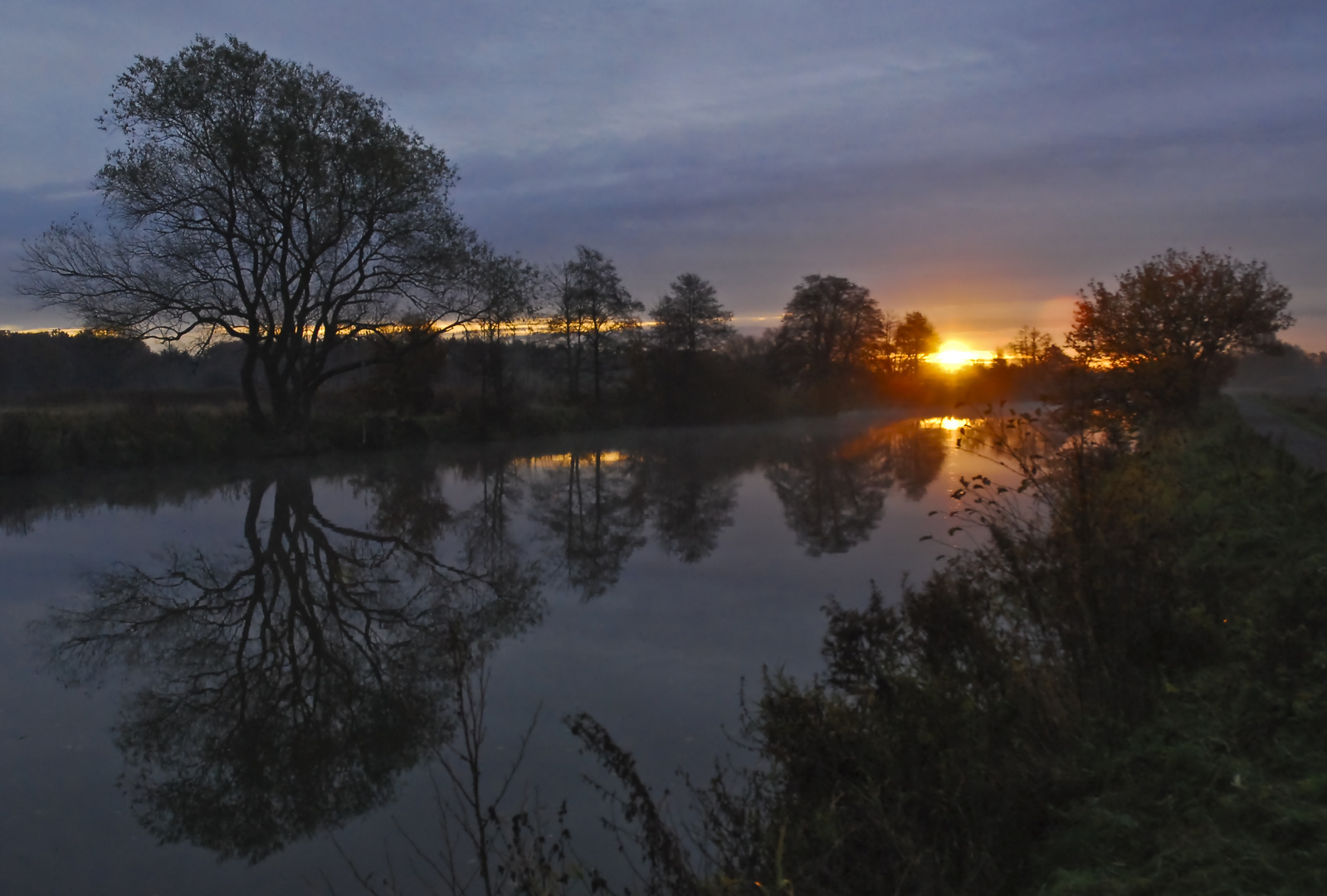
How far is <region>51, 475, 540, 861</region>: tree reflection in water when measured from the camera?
5.35 meters

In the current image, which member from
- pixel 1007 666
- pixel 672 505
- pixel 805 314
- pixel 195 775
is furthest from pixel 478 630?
pixel 805 314

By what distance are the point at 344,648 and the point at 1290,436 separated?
73.3 ft

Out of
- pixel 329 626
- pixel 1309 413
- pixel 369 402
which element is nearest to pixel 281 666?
pixel 329 626

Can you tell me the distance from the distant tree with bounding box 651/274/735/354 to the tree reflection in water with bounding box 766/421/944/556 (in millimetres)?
10632

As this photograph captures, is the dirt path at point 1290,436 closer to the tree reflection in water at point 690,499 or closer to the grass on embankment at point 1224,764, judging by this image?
the grass on embankment at point 1224,764

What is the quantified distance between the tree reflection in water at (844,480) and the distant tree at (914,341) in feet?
87.2

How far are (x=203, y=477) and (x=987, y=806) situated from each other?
21.4 meters

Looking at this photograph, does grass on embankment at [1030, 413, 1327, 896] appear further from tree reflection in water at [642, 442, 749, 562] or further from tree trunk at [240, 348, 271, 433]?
tree trunk at [240, 348, 271, 433]

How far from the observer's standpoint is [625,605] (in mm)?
9984

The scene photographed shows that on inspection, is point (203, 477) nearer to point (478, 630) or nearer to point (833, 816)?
point (478, 630)

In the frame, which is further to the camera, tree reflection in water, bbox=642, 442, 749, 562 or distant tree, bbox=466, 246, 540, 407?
distant tree, bbox=466, 246, 540, 407

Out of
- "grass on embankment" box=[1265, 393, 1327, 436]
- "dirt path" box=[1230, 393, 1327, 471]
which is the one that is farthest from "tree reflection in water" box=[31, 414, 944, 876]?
"grass on embankment" box=[1265, 393, 1327, 436]

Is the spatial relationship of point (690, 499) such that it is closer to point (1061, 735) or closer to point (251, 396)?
point (1061, 735)

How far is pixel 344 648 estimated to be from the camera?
8.16 m
